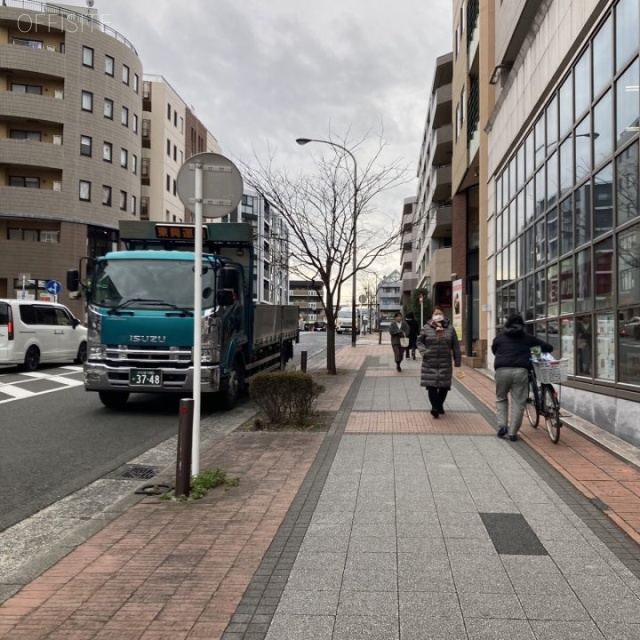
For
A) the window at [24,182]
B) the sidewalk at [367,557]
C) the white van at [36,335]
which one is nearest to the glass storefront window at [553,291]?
the sidewalk at [367,557]

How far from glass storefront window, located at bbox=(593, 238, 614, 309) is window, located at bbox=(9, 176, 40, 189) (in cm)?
3812

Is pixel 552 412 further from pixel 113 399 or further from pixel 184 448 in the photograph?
pixel 113 399

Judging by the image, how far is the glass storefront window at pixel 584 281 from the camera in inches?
351

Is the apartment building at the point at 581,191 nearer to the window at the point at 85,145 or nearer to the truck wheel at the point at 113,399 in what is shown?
the truck wheel at the point at 113,399

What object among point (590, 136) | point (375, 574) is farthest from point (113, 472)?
point (590, 136)

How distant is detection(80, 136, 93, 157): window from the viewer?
1570 inches

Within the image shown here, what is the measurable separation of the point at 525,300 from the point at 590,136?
203 inches

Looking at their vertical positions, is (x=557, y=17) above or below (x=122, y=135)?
below

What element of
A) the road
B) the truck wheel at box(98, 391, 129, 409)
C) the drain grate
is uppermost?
the truck wheel at box(98, 391, 129, 409)

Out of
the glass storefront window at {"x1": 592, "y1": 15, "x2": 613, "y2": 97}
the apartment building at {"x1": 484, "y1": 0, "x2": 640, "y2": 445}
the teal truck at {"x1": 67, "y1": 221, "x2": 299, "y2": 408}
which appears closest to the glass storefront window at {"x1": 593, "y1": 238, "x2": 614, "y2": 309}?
the apartment building at {"x1": 484, "y1": 0, "x2": 640, "y2": 445}

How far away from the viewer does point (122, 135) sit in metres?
43.5

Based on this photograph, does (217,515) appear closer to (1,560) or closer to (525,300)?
(1,560)

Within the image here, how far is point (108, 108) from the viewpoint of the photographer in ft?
138

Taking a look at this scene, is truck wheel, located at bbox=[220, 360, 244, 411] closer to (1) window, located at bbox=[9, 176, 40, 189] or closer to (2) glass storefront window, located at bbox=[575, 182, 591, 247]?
(2) glass storefront window, located at bbox=[575, 182, 591, 247]
